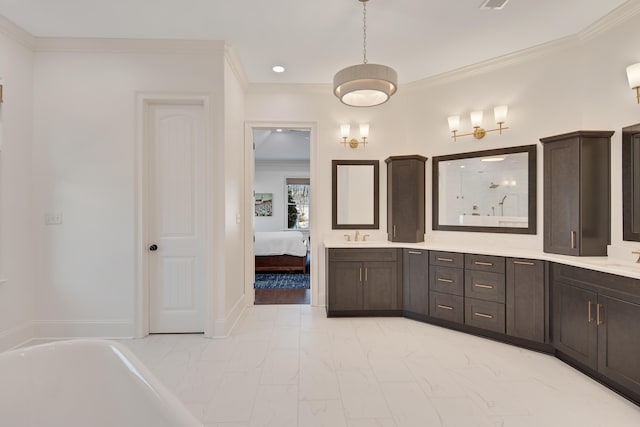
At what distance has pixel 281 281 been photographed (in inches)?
224

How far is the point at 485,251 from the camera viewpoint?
10.4 ft

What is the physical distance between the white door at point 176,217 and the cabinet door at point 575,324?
3337mm

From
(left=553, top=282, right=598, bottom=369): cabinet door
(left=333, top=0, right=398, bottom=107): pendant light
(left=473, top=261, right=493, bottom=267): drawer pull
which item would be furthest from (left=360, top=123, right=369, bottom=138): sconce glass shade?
(left=553, top=282, right=598, bottom=369): cabinet door

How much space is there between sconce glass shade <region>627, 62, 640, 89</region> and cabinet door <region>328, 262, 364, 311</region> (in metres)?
2.88

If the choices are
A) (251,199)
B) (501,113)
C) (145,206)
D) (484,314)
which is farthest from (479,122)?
(145,206)

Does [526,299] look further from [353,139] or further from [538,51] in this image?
[353,139]

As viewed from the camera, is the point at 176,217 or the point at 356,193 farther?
the point at 356,193

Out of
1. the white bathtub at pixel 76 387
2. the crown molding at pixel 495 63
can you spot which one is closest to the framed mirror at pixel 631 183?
the crown molding at pixel 495 63

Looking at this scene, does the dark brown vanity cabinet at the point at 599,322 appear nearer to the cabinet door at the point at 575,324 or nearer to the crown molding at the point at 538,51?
the cabinet door at the point at 575,324

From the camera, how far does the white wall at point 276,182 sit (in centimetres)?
934

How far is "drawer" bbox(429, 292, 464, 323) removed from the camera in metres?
3.33

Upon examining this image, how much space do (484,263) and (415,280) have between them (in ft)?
2.57

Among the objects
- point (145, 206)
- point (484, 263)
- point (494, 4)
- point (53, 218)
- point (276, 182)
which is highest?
point (494, 4)

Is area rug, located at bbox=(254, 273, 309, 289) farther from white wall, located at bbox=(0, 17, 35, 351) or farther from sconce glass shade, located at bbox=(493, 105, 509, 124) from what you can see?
sconce glass shade, located at bbox=(493, 105, 509, 124)
